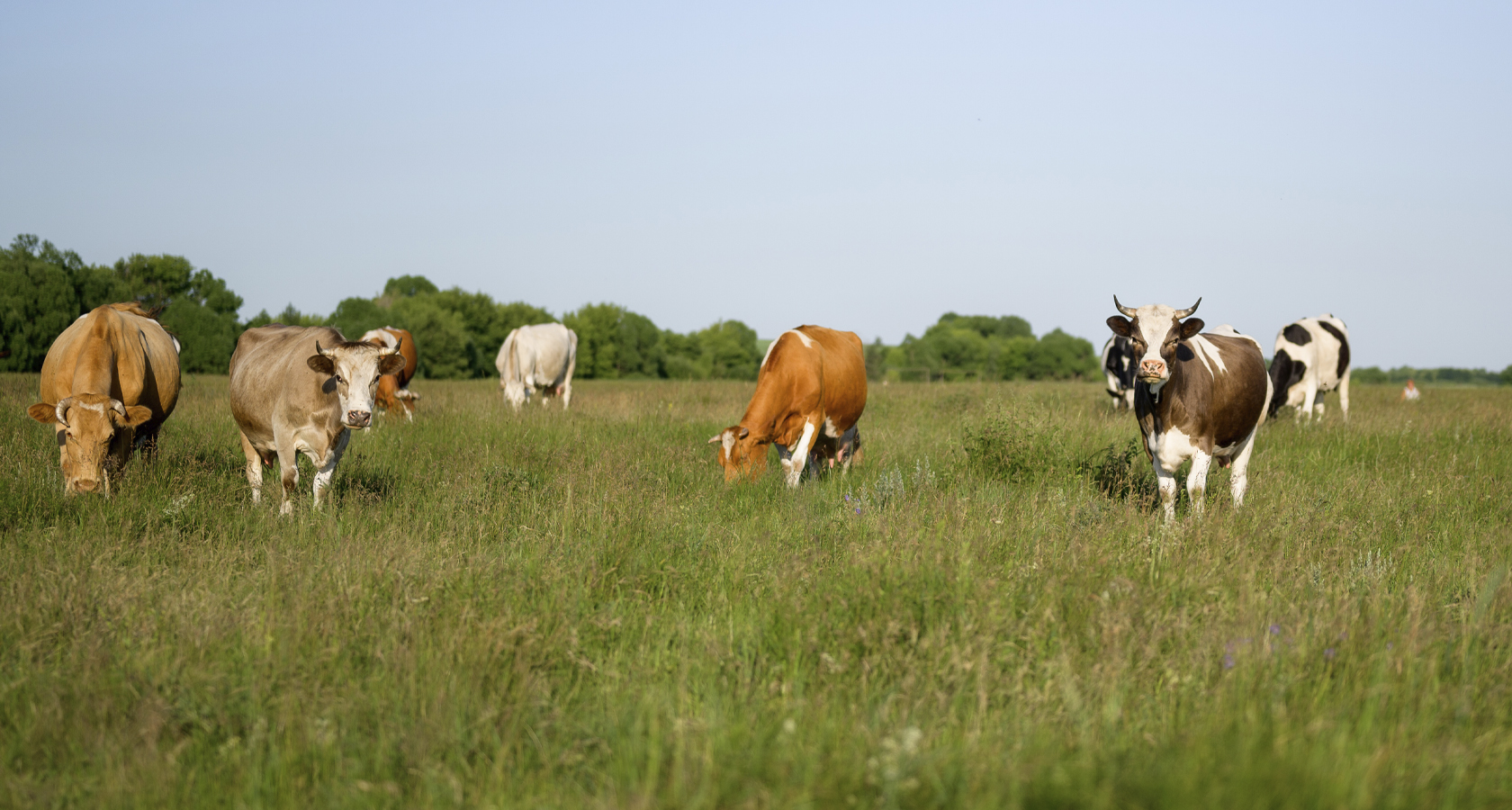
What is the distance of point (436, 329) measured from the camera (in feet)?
210

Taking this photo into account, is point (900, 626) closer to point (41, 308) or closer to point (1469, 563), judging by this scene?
point (1469, 563)

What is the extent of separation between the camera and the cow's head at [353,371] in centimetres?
612

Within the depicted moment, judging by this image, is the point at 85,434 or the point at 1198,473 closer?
the point at 85,434

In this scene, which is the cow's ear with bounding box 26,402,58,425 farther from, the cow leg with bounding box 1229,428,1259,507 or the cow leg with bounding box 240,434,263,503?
the cow leg with bounding box 1229,428,1259,507

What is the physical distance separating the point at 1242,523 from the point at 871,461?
4.48m

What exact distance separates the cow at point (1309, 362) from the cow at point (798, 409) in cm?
970

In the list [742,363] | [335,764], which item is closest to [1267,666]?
[335,764]

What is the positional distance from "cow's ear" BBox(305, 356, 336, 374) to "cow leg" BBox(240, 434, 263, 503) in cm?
122

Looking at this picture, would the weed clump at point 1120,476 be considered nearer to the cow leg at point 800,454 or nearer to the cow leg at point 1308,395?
the cow leg at point 800,454

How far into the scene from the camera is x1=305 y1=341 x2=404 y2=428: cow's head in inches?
241

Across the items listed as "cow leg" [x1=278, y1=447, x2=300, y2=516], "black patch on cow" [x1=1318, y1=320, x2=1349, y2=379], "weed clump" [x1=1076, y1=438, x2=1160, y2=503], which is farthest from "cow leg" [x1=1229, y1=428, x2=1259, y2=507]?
"black patch on cow" [x1=1318, y1=320, x2=1349, y2=379]

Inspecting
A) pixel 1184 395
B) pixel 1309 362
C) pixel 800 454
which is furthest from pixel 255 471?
pixel 1309 362

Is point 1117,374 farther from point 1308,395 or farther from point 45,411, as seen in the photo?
point 45,411

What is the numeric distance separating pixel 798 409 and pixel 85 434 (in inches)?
244
